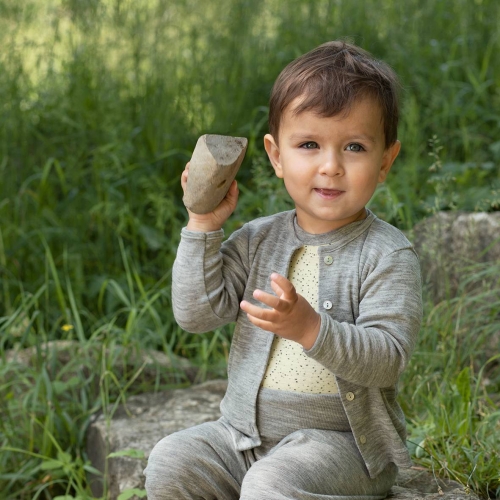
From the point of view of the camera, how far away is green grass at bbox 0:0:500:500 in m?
3.01

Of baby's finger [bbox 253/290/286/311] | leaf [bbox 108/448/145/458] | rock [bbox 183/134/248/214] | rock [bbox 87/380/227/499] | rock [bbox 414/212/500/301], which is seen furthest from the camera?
rock [bbox 414/212/500/301]

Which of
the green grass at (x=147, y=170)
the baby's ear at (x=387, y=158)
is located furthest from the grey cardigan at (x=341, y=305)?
the green grass at (x=147, y=170)

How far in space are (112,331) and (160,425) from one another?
2.31 ft

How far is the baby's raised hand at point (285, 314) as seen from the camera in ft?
5.47

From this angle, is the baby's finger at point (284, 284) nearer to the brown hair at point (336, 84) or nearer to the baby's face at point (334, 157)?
the baby's face at point (334, 157)

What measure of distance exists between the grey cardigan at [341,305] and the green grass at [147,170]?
2.11ft

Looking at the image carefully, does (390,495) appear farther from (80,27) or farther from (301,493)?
(80,27)

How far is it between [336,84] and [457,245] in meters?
1.78

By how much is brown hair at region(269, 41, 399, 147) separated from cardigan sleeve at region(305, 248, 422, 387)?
30cm

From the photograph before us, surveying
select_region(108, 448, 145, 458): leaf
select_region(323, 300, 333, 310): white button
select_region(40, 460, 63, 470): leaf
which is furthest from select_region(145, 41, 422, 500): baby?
select_region(40, 460, 63, 470): leaf

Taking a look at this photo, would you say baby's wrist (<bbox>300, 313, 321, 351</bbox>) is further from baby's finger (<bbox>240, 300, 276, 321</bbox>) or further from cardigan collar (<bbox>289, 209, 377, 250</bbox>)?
cardigan collar (<bbox>289, 209, 377, 250</bbox>)

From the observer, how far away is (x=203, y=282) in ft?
6.69

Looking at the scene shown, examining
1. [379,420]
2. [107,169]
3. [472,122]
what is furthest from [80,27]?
[379,420]

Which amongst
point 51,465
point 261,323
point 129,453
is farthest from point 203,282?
point 51,465
